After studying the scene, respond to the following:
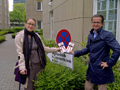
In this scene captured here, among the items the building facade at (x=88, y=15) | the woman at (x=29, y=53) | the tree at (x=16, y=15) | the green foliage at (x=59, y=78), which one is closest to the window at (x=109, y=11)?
the building facade at (x=88, y=15)

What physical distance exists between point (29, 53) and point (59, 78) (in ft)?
2.81

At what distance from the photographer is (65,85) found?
3654mm

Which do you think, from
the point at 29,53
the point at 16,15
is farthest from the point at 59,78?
the point at 16,15

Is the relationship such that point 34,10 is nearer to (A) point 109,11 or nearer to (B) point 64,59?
(A) point 109,11

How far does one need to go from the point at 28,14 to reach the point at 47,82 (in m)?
30.1

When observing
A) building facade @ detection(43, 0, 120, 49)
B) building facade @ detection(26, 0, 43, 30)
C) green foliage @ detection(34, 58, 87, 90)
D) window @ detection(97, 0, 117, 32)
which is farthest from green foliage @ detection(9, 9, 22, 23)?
green foliage @ detection(34, 58, 87, 90)

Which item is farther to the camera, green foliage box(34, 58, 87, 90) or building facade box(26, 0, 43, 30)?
building facade box(26, 0, 43, 30)

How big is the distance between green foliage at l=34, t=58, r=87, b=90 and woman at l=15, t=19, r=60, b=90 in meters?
0.18

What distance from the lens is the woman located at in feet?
11.1

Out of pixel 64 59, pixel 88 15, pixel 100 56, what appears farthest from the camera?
pixel 88 15

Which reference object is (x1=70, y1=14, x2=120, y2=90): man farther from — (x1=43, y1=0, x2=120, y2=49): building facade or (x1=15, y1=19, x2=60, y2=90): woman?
(x1=43, y1=0, x2=120, y2=49): building facade

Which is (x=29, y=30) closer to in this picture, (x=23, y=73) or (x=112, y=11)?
(x=23, y=73)

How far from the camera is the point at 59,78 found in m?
3.56

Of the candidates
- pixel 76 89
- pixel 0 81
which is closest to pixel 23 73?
pixel 76 89
